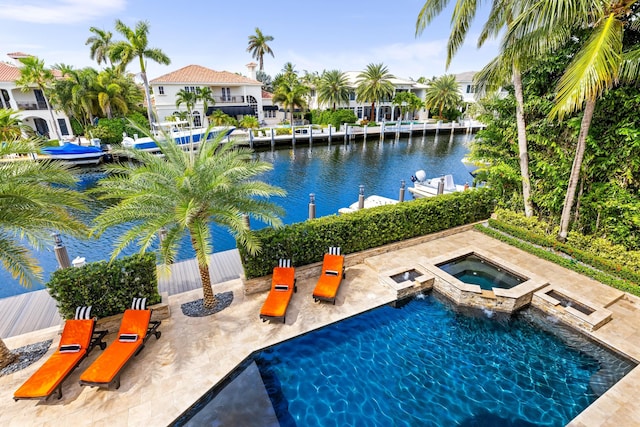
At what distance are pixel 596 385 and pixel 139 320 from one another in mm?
11036

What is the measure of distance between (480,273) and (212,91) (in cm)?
4831

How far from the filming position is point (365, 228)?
37.7 ft

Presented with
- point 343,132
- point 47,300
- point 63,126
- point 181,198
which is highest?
point 63,126

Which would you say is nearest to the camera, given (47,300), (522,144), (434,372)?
(434,372)

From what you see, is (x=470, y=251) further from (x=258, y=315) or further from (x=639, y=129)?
(x=258, y=315)

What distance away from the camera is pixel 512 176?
13.5 m

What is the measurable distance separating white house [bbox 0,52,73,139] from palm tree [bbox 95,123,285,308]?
41536mm

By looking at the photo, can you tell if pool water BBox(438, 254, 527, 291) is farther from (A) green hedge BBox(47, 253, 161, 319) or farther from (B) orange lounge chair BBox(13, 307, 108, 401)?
(B) orange lounge chair BBox(13, 307, 108, 401)

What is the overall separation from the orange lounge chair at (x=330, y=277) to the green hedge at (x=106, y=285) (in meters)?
4.61

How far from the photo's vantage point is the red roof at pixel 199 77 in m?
45.2

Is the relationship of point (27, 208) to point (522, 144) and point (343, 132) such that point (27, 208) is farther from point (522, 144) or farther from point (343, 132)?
point (343, 132)

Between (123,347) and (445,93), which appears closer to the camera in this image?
(123,347)

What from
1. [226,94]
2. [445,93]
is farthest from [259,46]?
[445,93]

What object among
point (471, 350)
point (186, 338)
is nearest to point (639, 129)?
point (471, 350)
